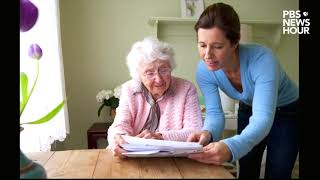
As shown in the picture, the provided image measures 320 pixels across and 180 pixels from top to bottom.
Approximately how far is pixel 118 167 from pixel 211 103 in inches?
12.0

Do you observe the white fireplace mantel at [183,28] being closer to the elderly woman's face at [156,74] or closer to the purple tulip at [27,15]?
the elderly woman's face at [156,74]

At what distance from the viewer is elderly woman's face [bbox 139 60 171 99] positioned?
2.88 feet

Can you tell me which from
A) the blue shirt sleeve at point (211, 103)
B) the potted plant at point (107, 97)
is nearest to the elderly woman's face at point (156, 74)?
the blue shirt sleeve at point (211, 103)

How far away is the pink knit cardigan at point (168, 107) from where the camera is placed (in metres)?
0.90

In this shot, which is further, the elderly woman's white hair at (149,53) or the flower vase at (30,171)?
the elderly woman's white hair at (149,53)

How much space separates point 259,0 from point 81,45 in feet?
2.17

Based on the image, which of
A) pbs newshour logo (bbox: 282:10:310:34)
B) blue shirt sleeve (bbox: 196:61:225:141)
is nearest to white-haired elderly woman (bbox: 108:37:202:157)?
blue shirt sleeve (bbox: 196:61:225:141)

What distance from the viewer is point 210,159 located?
23.5 inches

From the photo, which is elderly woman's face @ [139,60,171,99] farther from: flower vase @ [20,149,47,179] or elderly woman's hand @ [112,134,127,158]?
flower vase @ [20,149,47,179]

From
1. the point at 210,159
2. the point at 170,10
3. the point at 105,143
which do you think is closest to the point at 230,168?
the point at 210,159

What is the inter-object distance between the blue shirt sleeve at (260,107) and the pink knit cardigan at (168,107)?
271 millimetres

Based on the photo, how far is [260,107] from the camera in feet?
1.97

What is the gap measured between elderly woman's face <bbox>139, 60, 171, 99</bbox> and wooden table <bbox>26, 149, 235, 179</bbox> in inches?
9.6

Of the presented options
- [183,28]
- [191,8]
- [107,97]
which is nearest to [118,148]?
[107,97]
